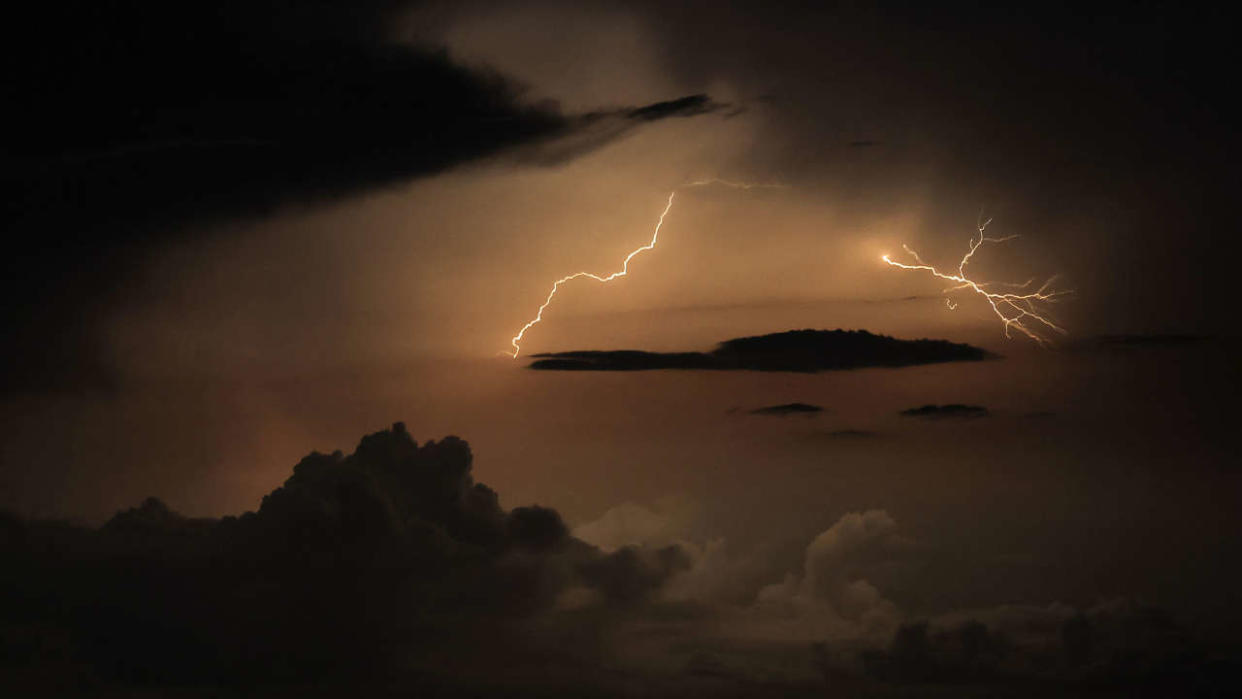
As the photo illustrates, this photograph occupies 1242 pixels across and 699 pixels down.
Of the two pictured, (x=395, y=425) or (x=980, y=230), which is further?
(x=395, y=425)

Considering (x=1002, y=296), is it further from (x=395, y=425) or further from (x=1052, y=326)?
(x=395, y=425)

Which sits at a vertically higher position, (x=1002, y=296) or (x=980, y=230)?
(x=980, y=230)

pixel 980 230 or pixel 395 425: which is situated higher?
pixel 980 230

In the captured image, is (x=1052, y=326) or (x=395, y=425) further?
(x=395, y=425)

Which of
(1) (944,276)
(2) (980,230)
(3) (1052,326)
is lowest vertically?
(3) (1052,326)

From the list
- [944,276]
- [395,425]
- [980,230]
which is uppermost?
A: [980,230]

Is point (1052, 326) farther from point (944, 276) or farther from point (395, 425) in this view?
point (395, 425)

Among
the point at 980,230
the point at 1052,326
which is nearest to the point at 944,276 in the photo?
the point at 980,230
